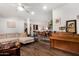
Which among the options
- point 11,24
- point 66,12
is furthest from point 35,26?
point 66,12

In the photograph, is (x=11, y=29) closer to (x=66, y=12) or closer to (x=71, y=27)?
(x=66, y=12)

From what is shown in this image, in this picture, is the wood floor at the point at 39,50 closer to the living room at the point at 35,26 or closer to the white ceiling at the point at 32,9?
the living room at the point at 35,26

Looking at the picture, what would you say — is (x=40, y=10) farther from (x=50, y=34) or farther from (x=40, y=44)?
(x=40, y=44)

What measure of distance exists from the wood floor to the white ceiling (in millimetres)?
777

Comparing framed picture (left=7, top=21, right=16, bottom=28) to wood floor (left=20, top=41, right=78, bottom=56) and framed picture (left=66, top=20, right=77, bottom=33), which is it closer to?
wood floor (left=20, top=41, right=78, bottom=56)

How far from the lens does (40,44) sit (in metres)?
2.96

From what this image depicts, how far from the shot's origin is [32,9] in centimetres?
281

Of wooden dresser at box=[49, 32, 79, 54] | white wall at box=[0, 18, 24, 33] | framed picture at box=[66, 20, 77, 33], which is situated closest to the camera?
white wall at box=[0, 18, 24, 33]

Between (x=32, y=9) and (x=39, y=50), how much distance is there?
1284mm

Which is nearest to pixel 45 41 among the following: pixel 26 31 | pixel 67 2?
pixel 26 31

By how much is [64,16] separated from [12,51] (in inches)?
72.0

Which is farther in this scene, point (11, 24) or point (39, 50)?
point (39, 50)

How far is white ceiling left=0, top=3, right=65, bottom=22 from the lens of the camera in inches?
107

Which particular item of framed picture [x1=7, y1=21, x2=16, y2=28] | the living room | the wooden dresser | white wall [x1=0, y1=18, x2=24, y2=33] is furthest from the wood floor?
framed picture [x1=7, y1=21, x2=16, y2=28]
